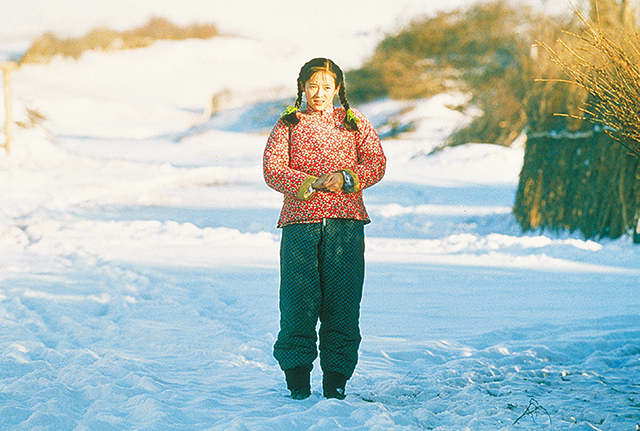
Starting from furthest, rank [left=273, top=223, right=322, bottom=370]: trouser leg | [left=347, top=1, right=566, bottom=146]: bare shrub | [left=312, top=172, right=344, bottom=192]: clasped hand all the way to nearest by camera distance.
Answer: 1. [left=347, top=1, right=566, bottom=146]: bare shrub
2. [left=273, top=223, right=322, bottom=370]: trouser leg
3. [left=312, top=172, right=344, bottom=192]: clasped hand

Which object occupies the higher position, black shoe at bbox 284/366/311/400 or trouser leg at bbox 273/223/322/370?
trouser leg at bbox 273/223/322/370

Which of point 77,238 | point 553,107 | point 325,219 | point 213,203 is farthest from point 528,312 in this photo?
point 213,203

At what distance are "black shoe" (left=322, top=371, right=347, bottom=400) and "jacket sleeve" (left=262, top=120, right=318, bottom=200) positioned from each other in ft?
2.54

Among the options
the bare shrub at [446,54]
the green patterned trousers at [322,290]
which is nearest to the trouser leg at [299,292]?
the green patterned trousers at [322,290]

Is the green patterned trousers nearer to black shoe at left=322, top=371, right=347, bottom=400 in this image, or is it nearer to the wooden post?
black shoe at left=322, top=371, right=347, bottom=400

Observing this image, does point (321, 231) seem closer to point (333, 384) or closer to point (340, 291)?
point (340, 291)

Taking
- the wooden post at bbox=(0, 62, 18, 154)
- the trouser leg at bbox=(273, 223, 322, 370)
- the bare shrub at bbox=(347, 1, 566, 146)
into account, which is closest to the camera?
the trouser leg at bbox=(273, 223, 322, 370)

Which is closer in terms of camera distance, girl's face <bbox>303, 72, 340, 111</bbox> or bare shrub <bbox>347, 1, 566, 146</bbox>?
girl's face <bbox>303, 72, 340, 111</bbox>

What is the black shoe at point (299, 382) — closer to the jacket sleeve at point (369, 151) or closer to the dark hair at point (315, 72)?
the jacket sleeve at point (369, 151)

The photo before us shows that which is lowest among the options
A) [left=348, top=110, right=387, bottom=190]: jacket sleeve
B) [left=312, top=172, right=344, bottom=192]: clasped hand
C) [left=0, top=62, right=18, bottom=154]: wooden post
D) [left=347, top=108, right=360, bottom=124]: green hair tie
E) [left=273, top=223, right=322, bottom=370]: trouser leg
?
[left=273, top=223, right=322, bottom=370]: trouser leg

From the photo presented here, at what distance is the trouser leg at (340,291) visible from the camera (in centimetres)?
313

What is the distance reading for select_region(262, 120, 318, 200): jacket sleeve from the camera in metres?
3.02

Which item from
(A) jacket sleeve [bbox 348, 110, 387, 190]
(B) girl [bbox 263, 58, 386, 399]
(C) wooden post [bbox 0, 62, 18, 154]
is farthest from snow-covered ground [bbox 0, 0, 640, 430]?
(C) wooden post [bbox 0, 62, 18, 154]

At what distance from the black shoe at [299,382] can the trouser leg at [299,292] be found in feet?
0.09
